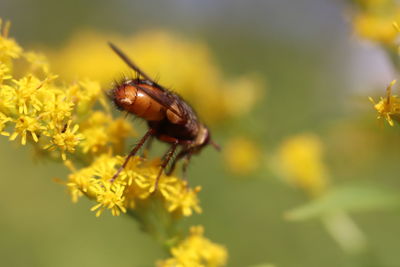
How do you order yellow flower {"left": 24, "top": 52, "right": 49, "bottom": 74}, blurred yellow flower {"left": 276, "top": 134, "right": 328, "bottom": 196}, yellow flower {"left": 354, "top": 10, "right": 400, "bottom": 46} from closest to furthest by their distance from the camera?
yellow flower {"left": 24, "top": 52, "right": 49, "bottom": 74} < yellow flower {"left": 354, "top": 10, "right": 400, "bottom": 46} < blurred yellow flower {"left": 276, "top": 134, "right": 328, "bottom": 196}

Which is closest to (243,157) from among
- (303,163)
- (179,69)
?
(303,163)

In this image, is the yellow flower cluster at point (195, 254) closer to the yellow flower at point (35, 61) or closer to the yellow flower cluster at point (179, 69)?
the yellow flower at point (35, 61)

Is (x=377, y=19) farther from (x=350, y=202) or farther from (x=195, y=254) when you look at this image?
(x=195, y=254)

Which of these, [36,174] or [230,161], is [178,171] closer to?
[230,161]

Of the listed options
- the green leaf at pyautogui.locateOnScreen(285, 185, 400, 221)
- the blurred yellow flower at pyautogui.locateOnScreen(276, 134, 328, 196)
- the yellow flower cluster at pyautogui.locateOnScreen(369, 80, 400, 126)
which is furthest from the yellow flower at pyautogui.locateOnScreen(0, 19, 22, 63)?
the blurred yellow flower at pyautogui.locateOnScreen(276, 134, 328, 196)

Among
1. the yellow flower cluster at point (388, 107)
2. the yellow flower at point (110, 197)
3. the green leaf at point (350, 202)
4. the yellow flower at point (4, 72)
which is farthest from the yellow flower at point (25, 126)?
the yellow flower cluster at point (388, 107)

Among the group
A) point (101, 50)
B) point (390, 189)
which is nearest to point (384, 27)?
point (390, 189)

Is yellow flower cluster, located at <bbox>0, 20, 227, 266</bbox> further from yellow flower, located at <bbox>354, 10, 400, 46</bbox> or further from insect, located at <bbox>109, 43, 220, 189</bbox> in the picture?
yellow flower, located at <bbox>354, 10, 400, 46</bbox>
